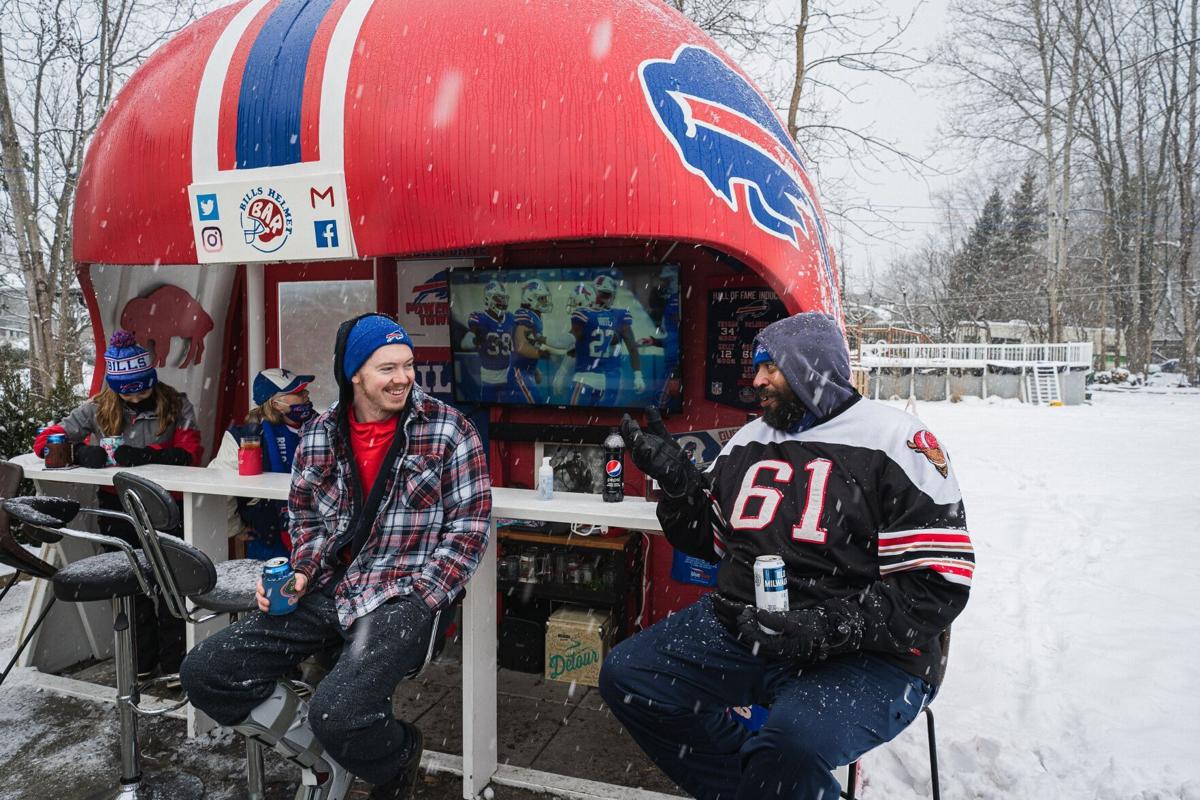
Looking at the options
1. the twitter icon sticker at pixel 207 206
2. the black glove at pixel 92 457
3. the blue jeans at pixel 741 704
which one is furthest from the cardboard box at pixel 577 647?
the twitter icon sticker at pixel 207 206

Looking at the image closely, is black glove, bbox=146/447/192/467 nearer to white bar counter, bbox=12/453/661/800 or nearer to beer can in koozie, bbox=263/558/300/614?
white bar counter, bbox=12/453/661/800

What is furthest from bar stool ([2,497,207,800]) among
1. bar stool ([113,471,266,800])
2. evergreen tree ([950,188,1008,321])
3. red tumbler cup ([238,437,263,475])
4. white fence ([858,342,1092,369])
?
evergreen tree ([950,188,1008,321])

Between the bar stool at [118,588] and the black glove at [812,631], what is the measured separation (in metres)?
2.24

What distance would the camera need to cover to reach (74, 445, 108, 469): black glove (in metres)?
3.96

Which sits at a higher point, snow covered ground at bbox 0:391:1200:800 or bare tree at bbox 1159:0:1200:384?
bare tree at bbox 1159:0:1200:384

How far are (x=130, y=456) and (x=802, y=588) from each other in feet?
11.6

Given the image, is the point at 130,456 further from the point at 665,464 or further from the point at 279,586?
the point at 665,464

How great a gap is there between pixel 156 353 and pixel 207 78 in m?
2.42

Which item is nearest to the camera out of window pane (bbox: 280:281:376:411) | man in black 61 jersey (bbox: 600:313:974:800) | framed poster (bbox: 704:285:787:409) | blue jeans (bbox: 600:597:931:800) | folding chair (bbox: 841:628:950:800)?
blue jeans (bbox: 600:597:931:800)

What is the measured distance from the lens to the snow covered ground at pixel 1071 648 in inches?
132

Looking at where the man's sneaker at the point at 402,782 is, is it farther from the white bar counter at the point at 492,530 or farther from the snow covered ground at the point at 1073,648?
the snow covered ground at the point at 1073,648

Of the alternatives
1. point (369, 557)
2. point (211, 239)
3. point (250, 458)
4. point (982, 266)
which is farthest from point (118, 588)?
point (982, 266)

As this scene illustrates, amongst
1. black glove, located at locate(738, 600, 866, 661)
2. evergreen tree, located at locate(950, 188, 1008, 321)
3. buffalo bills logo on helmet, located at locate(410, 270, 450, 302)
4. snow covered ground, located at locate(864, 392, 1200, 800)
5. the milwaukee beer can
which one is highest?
evergreen tree, located at locate(950, 188, 1008, 321)

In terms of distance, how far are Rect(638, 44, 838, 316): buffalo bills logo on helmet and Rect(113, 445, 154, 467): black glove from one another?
3.22 m
